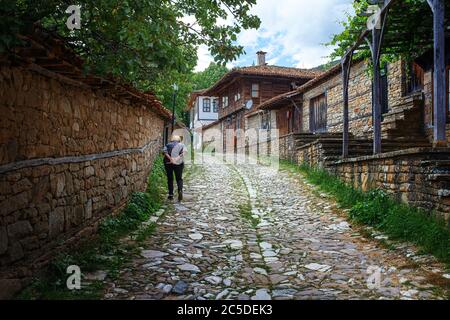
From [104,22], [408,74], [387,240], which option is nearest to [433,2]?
[387,240]

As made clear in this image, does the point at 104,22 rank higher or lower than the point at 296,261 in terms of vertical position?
higher

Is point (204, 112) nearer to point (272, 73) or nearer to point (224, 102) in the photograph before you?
point (224, 102)

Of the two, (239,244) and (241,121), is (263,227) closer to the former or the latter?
(239,244)

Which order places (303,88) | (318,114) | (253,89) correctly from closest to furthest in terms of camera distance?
(318,114) < (303,88) < (253,89)

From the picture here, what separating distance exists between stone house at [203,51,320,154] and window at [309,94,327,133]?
4.55 meters

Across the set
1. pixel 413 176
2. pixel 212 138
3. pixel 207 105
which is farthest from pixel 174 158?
pixel 207 105

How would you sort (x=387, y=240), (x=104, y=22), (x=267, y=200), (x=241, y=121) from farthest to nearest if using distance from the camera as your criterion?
(x=241, y=121), (x=267, y=200), (x=387, y=240), (x=104, y=22)

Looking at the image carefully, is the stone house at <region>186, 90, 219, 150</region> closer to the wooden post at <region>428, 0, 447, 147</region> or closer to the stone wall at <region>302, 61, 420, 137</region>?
the stone wall at <region>302, 61, 420, 137</region>

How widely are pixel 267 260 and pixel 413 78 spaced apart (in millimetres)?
8709

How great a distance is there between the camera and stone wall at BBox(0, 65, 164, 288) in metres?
3.29

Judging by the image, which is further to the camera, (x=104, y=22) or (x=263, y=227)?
(x=263, y=227)

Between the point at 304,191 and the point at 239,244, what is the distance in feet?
14.8

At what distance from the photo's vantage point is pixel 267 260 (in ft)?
15.4

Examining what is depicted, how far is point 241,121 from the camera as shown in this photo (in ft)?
90.1
